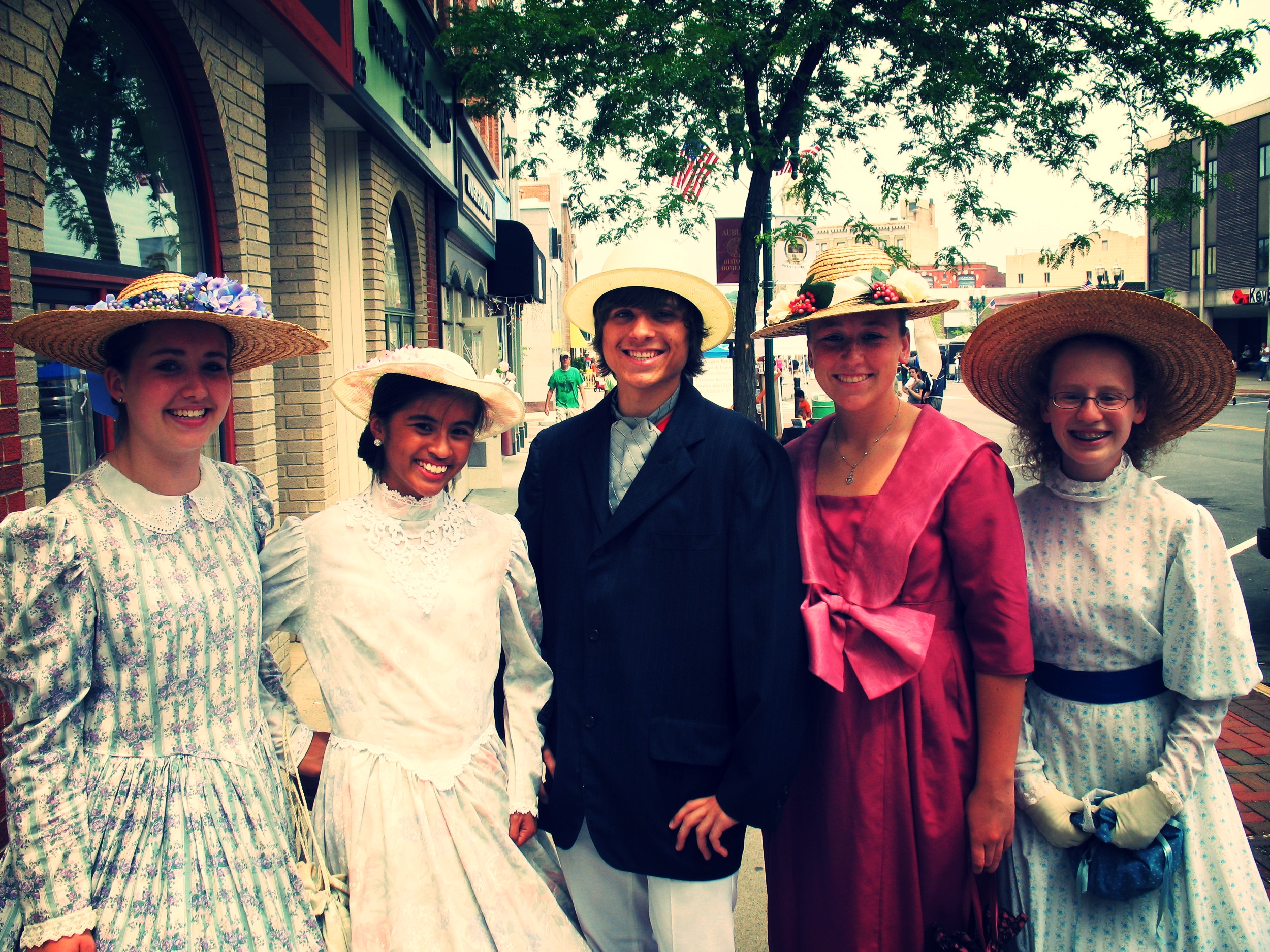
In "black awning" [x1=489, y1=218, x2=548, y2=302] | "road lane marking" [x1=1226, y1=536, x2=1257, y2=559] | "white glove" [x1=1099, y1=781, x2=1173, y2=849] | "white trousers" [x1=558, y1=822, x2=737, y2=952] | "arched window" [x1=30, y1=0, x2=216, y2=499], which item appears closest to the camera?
"white glove" [x1=1099, y1=781, x2=1173, y2=849]

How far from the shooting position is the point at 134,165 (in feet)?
11.8

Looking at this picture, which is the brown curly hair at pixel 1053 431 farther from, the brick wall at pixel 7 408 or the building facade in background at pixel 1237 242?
the building facade in background at pixel 1237 242

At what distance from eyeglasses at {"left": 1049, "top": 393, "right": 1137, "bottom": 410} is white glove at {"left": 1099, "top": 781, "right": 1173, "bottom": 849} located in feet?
2.82

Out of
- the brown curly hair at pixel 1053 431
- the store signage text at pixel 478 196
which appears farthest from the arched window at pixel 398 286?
the brown curly hair at pixel 1053 431

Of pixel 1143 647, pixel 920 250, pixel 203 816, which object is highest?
pixel 920 250

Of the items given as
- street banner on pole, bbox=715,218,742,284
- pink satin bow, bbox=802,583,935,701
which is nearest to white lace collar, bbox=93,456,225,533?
pink satin bow, bbox=802,583,935,701

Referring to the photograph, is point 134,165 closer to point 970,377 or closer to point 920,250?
point 970,377

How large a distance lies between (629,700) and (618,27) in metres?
6.77

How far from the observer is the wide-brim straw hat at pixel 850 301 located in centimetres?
208

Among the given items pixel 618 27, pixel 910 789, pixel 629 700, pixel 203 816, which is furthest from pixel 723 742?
pixel 618 27

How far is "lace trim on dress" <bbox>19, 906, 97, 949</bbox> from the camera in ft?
4.66

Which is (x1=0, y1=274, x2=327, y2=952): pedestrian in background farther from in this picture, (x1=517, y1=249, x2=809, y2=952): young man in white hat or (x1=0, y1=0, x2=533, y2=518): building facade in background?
(x1=517, y1=249, x2=809, y2=952): young man in white hat

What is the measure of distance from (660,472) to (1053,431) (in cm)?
98

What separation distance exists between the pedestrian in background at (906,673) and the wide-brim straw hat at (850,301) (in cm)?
1
